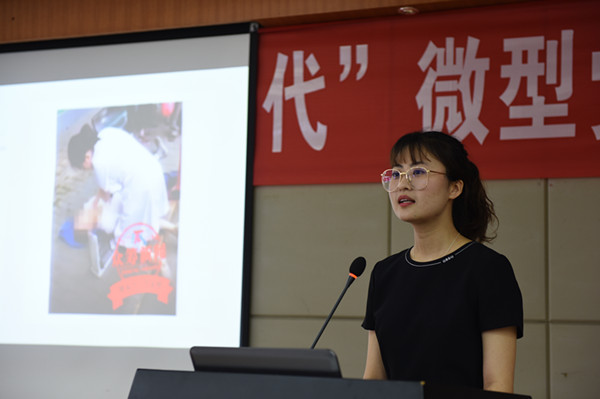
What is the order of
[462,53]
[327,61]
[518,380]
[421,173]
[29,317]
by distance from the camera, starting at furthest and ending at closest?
[29,317], [327,61], [462,53], [518,380], [421,173]

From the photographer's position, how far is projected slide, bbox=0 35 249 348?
12.8ft

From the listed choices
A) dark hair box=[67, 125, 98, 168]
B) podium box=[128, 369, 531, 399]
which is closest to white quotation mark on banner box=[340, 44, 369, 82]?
dark hair box=[67, 125, 98, 168]

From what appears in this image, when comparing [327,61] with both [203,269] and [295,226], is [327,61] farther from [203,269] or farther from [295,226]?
[203,269]

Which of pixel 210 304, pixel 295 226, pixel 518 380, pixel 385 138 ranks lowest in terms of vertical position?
pixel 518 380

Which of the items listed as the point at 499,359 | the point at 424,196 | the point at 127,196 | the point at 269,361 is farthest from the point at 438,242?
the point at 127,196

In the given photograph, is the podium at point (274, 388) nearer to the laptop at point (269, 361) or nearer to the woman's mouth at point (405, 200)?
the laptop at point (269, 361)

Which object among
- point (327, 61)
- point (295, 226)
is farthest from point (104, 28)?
point (295, 226)

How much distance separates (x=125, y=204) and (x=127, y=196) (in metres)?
0.05

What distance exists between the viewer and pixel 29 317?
13.6 feet

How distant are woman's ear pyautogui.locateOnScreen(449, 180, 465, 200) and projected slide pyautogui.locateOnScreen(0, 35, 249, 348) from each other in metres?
2.04

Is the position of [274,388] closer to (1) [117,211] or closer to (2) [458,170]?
(2) [458,170]

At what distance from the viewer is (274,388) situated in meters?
1.31

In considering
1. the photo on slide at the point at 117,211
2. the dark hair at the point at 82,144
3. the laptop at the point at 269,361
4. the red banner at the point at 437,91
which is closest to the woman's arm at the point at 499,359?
the laptop at the point at 269,361

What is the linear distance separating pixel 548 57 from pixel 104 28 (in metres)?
2.42
